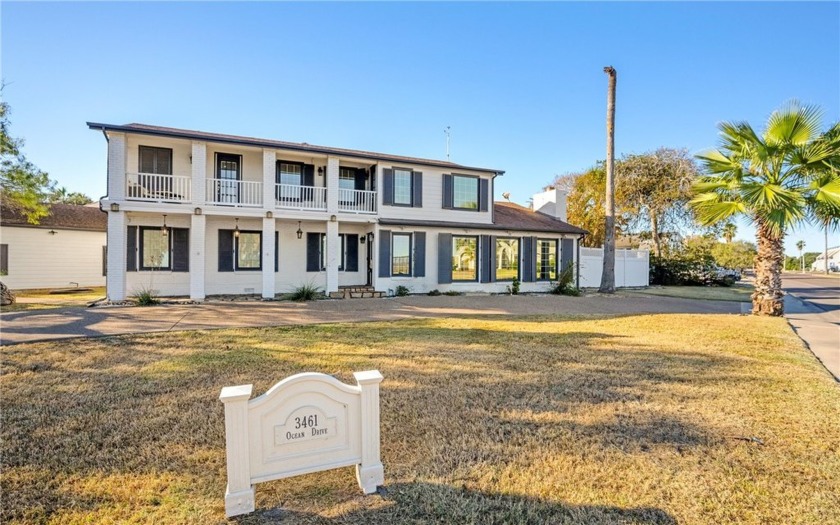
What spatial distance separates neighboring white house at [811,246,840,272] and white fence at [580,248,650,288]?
66.4m

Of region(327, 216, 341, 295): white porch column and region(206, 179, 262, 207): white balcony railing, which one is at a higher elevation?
region(206, 179, 262, 207): white balcony railing

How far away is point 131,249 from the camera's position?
14.1 m

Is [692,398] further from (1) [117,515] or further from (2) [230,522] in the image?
(1) [117,515]

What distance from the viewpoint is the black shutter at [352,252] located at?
16953 millimetres

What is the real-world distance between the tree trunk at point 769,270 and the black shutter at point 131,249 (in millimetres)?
20179

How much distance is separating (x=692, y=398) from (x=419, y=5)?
41.5 feet

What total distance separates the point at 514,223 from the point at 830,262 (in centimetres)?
8936

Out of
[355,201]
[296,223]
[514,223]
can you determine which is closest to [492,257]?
[514,223]

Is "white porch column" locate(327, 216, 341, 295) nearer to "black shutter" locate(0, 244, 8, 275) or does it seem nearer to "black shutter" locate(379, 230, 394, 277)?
"black shutter" locate(379, 230, 394, 277)

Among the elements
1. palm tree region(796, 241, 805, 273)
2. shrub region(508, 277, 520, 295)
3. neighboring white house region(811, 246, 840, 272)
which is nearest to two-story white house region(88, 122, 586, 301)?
shrub region(508, 277, 520, 295)

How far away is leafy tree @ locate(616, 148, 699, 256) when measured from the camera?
28250 millimetres

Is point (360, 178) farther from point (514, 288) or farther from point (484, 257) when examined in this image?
point (514, 288)

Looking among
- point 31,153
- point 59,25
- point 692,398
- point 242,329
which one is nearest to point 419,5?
point 59,25

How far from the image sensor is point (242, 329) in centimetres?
892
